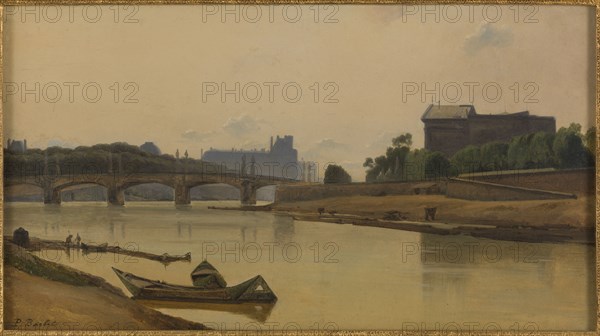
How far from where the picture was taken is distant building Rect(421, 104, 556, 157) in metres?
4.15

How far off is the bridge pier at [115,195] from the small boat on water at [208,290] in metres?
0.49

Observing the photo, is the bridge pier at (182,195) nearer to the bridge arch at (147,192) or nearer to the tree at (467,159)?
the bridge arch at (147,192)

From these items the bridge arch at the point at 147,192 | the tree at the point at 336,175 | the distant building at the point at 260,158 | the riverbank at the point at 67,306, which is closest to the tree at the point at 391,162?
the tree at the point at 336,175

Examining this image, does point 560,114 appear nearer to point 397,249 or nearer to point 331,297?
point 397,249

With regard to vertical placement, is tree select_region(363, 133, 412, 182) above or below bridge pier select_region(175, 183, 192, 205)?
above

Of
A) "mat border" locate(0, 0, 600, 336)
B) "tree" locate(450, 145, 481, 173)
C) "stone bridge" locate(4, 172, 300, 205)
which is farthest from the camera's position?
"stone bridge" locate(4, 172, 300, 205)

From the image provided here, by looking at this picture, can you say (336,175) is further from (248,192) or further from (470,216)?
(470,216)

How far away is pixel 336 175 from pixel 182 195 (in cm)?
103

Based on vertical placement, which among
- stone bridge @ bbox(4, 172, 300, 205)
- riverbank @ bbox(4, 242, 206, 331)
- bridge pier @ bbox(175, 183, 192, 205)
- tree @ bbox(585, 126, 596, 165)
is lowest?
riverbank @ bbox(4, 242, 206, 331)

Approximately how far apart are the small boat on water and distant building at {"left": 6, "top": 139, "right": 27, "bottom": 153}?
101 cm

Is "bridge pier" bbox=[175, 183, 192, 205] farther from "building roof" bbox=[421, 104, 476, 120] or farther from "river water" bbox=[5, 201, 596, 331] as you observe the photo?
"building roof" bbox=[421, 104, 476, 120]
